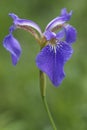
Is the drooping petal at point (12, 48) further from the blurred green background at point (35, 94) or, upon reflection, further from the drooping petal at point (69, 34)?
the blurred green background at point (35, 94)

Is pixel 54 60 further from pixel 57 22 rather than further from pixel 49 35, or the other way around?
pixel 57 22

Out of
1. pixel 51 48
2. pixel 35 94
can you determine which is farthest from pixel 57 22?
pixel 35 94

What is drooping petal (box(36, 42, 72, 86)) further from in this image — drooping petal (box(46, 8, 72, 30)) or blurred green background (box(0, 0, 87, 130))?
blurred green background (box(0, 0, 87, 130))

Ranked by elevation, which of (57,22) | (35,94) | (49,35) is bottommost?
(49,35)

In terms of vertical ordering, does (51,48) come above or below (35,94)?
below

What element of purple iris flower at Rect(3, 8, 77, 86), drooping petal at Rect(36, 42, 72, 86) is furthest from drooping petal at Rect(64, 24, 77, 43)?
drooping petal at Rect(36, 42, 72, 86)

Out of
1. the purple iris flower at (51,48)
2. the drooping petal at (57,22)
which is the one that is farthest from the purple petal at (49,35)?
the drooping petal at (57,22)

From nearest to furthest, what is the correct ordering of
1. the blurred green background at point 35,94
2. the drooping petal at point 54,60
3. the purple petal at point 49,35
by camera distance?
the drooping petal at point 54,60, the purple petal at point 49,35, the blurred green background at point 35,94
